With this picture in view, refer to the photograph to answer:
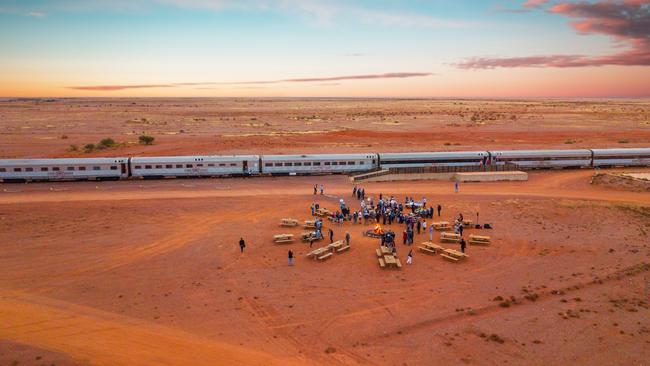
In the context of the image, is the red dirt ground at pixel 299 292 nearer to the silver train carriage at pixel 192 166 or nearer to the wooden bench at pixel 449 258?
the wooden bench at pixel 449 258

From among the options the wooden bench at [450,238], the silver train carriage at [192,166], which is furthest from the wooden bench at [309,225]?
the silver train carriage at [192,166]

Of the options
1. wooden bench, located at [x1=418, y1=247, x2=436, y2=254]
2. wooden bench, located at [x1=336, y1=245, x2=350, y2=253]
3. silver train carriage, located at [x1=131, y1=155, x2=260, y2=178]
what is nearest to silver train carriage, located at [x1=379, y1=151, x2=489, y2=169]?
silver train carriage, located at [x1=131, y1=155, x2=260, y2=178]

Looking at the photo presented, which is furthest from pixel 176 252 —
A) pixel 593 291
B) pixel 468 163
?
pixel 468 163

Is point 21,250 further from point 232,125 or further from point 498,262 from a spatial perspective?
point 232,125

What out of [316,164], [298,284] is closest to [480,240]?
[298,284]

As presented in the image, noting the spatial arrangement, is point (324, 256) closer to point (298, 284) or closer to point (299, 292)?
point (298, 284)
